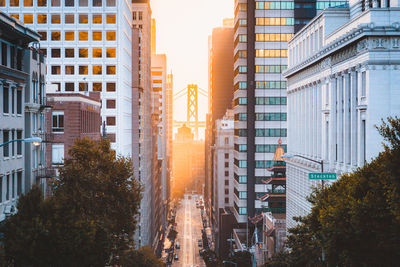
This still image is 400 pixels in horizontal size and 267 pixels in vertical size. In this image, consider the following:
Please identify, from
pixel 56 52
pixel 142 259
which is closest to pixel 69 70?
pixel 56 52

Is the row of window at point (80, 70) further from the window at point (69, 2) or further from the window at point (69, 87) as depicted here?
the window at point (69, 2)

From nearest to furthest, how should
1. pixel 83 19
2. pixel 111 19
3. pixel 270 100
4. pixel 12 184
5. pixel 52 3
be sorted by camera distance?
pixel 12 184
pixel 52 3
pixel 83 19
pixel 111 19
pixel 270 100

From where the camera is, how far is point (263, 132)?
112m

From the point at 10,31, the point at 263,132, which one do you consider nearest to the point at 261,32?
the point at 263,132

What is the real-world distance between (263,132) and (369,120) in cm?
6246

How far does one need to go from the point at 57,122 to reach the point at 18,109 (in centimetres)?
1560

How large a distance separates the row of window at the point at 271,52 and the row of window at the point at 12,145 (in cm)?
7153

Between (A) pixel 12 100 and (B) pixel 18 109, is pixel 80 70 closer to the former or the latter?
(B) pixel 18 109

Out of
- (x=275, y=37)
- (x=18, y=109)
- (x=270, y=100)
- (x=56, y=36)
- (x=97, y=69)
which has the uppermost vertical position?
(x=275, y=37)

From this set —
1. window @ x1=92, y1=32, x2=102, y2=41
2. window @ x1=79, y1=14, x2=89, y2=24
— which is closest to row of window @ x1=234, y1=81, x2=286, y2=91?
window @ x1=92, y1=32, x2=102, y2=41

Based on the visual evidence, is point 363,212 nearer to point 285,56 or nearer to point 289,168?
point 289,168

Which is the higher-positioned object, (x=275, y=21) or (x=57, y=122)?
(x=275, y=21)

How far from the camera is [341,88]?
5884 centimetres

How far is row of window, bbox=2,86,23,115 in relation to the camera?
4272cm
